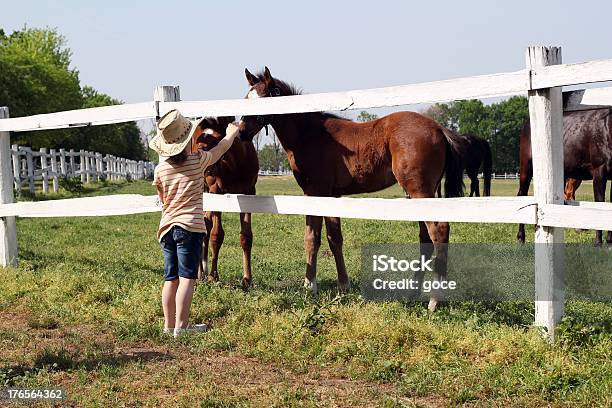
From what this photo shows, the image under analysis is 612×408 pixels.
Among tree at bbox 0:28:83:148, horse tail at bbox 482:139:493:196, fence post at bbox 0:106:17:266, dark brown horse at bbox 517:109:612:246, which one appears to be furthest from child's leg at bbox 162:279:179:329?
tree at bbox 0:28:83:148

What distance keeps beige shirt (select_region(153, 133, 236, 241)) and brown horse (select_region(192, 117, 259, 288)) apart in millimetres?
1811

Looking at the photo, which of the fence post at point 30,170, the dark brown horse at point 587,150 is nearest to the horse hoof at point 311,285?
the dark brown horse at point 587,150

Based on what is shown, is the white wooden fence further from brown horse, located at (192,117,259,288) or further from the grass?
brown horse, located at (192,117,259,288)

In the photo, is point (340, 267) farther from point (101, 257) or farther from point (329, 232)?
point (101, 257)

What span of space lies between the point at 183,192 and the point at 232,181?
2308 millimetres

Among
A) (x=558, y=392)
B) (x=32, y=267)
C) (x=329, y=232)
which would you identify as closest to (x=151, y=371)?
(x=558, y=392)

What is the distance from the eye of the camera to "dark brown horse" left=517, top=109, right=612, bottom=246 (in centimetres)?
1084

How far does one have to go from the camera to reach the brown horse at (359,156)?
20.8 feet

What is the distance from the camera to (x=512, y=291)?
22.1ft

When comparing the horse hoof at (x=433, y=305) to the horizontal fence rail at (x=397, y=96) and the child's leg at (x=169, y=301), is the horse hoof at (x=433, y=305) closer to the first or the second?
the horizontal fence rail at (x=397, y=96)

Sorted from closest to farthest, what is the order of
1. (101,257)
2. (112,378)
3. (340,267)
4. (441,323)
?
1. (112,378)
2. (441,323)
3. (340,267)
4. (101,257)

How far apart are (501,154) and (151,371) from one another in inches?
2731

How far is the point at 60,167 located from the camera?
99.3ft

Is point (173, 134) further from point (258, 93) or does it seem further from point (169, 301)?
point (258, 93)
